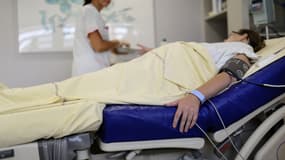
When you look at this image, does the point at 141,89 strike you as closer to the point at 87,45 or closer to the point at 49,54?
the point at 87,45

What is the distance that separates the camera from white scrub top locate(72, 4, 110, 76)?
6.32ft

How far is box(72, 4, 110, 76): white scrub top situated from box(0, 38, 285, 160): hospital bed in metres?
0.93

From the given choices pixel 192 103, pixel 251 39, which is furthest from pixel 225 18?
pixel 192 103

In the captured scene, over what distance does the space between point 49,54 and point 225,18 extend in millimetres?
1558

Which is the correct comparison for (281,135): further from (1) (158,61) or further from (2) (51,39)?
(2) (51,39)

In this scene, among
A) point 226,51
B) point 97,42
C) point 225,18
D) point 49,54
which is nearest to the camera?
point 226,51

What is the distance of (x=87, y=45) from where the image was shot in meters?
2.00

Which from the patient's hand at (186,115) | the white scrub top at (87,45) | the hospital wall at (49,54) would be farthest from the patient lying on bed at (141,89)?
the hospital wall at (49,54)

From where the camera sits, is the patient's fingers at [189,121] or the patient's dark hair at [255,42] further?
the patient's dark hair at [255,42]

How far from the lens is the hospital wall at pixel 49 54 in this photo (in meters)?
2.49

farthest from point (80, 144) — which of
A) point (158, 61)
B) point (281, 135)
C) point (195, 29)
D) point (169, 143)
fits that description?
point (195, 29)

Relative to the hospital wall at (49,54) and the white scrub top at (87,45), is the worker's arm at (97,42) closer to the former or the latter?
the white scrub top at (87,45)

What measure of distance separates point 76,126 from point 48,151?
0.12 meters

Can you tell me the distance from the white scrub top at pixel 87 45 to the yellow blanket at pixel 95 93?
0.59 meters
